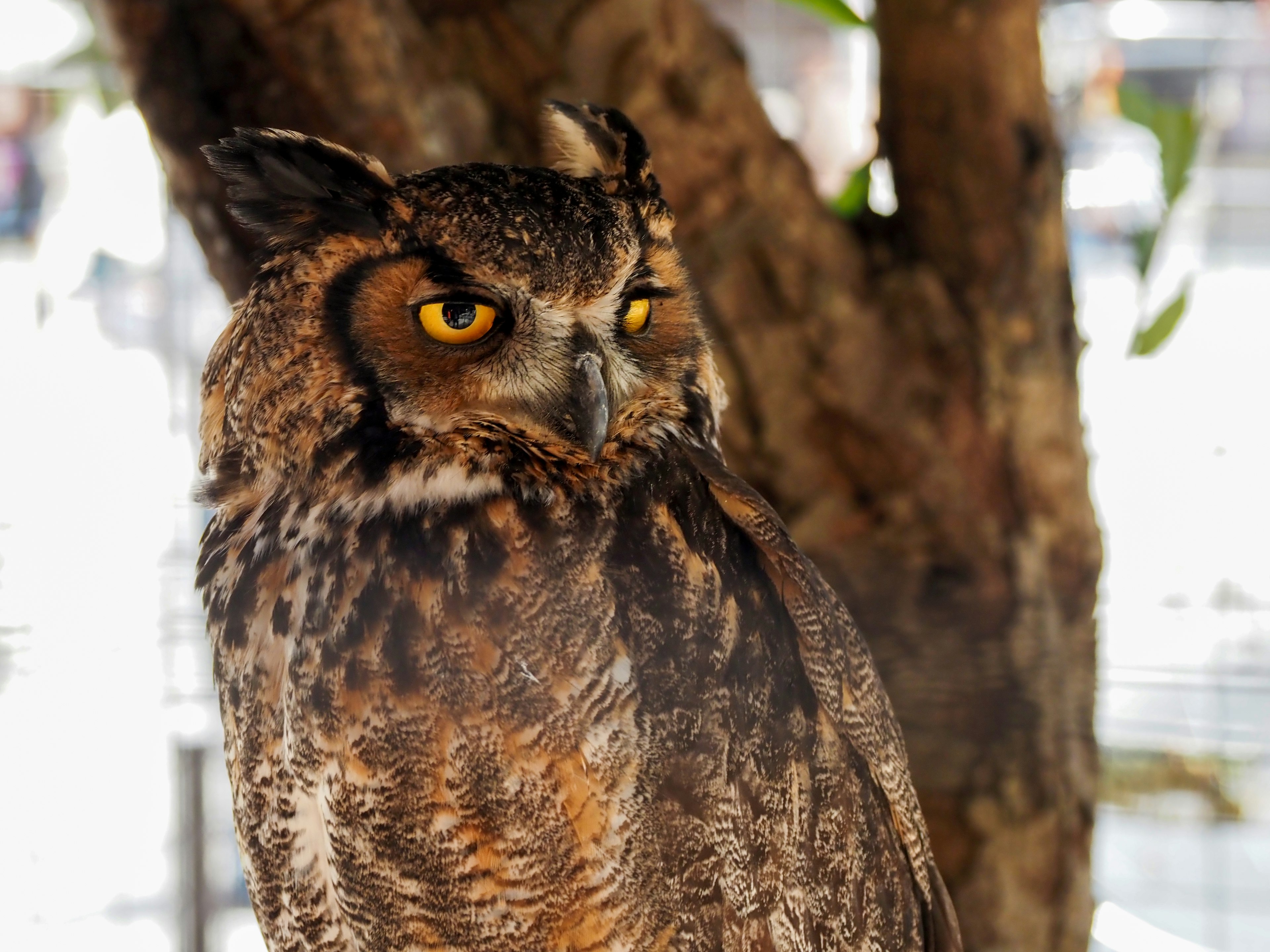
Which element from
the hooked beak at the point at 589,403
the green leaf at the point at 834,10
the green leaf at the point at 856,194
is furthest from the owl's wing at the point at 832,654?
the green leaf at the point at 856,194

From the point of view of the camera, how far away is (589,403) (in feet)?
2.05

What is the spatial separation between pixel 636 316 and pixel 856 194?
3.50 feet

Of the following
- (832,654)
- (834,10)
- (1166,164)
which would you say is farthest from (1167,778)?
(832,654)

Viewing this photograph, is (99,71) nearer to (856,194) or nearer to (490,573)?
(856,194)

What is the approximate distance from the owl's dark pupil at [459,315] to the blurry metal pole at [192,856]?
1.31 metres

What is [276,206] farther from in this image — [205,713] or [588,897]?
[205,713]

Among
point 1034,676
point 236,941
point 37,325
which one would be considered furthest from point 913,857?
point 236,941

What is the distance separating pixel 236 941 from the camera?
6.35 ft

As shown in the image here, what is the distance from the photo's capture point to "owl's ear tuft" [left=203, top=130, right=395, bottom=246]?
59 centimetres

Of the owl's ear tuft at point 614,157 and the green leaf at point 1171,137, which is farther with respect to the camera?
the green leaf at point 1171,137

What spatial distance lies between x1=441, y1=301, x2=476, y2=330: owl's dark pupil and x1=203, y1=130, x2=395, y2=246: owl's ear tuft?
0.20 ft

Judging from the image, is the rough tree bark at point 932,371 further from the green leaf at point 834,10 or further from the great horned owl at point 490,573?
the great horned owl at point 490,573

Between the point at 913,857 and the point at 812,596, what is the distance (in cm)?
27

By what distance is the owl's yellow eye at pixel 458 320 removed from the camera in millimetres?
599
